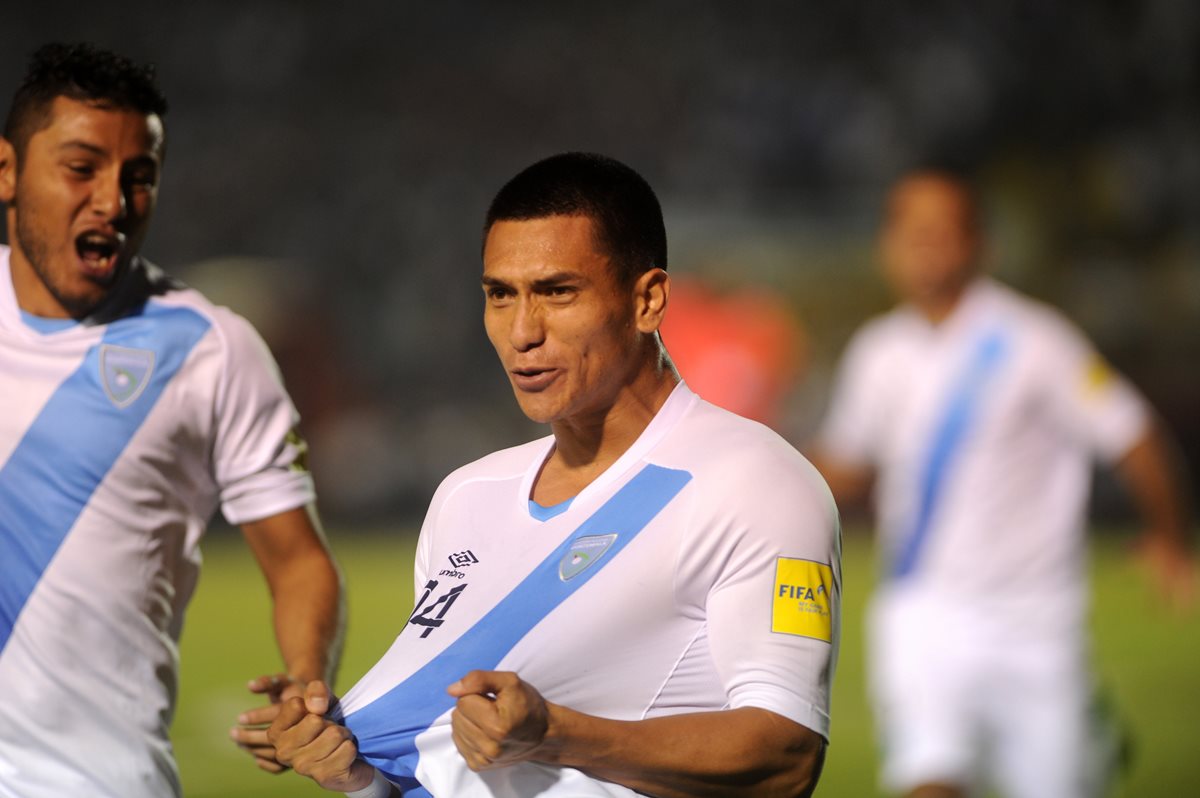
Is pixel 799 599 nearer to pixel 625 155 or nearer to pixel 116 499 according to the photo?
pixel 116 499

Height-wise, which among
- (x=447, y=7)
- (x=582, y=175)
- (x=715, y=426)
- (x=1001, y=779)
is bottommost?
(x=1001, y=779)

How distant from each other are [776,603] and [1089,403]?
3774mm

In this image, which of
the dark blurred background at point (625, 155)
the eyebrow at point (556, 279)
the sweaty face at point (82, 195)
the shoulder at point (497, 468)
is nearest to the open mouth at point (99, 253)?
the sweaty face at point (82, 195)

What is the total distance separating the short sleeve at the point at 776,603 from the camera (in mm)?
2297

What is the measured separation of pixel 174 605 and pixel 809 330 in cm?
1706

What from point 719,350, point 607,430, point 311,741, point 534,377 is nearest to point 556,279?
point 534,377

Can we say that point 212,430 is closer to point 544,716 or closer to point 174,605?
point 174,605

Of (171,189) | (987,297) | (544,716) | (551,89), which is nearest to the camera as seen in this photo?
(544,716)

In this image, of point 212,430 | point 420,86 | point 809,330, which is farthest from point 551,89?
point 212,430

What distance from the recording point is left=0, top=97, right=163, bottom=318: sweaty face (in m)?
3.16

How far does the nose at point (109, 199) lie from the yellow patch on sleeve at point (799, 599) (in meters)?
1.54

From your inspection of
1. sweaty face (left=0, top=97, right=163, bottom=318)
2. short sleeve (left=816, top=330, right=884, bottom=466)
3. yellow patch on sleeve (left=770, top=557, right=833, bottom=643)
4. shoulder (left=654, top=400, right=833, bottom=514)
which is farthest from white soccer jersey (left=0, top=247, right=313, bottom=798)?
short sleeve (left=816, top=330, right=884, bottom=466)

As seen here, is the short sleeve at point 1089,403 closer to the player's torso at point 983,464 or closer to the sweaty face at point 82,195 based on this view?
the player's torso at point 983,464

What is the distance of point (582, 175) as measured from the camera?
8.28 feet
